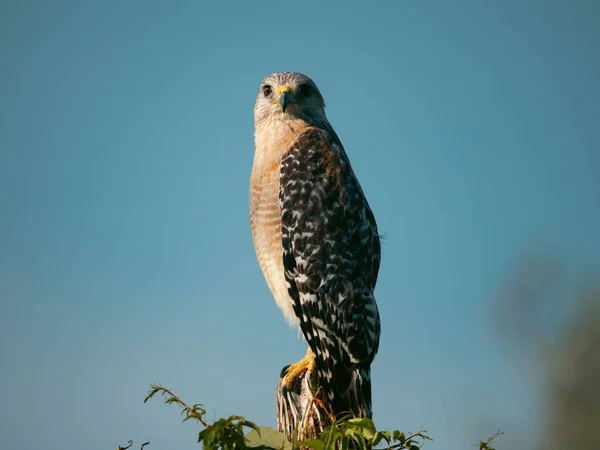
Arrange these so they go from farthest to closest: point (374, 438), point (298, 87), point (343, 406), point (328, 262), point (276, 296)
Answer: point (298, 87) < point (276, 296) < point (328, 262) < point (343, 406) < point (374, 438)

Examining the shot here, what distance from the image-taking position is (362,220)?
260 inches

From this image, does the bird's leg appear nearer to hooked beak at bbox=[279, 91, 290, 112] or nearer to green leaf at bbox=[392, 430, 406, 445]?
green leaf at bbox=[392, 430, 406, 445]

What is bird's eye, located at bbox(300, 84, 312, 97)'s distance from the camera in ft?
24.5

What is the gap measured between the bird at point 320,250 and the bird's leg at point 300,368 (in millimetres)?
10

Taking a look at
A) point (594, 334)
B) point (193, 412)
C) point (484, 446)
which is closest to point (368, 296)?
point (484, 446)

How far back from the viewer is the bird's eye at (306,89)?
294 inches

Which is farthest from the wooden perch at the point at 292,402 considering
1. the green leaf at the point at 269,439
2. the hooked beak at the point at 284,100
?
the hooked beak at the point at 284,100

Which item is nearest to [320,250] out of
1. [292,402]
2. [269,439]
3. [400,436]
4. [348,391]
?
[348,391]

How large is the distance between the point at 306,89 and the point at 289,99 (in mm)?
411

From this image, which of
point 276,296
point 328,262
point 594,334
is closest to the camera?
point 328,262

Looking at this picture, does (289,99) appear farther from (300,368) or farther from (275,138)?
(300,368)

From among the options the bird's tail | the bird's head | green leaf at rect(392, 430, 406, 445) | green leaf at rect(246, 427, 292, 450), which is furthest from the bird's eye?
green leaf at rect(392, 430, 406, 445)

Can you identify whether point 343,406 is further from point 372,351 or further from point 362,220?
point 362,220

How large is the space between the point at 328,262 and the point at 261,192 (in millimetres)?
1148
